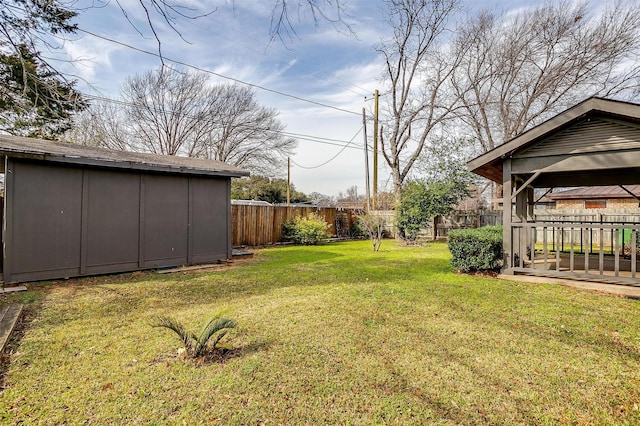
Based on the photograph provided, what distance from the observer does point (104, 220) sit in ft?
21.7

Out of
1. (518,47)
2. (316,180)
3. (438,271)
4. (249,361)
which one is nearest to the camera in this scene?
(249,361)

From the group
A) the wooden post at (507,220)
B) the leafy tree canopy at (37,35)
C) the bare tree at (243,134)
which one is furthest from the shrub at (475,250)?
the bare tree at (243,134)

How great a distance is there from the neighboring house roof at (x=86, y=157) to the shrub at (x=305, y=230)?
4960 millimetres

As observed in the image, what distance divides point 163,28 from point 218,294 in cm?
384

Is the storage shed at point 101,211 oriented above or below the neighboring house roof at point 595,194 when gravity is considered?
below

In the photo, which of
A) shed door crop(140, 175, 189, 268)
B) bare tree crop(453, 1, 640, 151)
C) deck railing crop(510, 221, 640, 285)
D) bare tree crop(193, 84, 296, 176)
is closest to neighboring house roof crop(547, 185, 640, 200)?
bare tree crop(453, 1, 640, 151)

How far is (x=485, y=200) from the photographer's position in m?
21.1

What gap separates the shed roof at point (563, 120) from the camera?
507 cm

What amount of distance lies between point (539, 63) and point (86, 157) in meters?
17.9

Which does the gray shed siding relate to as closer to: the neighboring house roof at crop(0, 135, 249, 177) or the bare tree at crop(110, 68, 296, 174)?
the neighboring house roof at crop(0, 135, 249, 177)

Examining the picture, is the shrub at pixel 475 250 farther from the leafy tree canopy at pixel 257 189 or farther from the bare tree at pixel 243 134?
the leafy tree canopy at pixel 257 189

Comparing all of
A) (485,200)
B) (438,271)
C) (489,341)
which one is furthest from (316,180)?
(489,341)

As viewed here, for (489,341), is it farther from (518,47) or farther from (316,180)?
(316,180)

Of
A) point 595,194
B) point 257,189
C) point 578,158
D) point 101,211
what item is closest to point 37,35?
point 101,211
